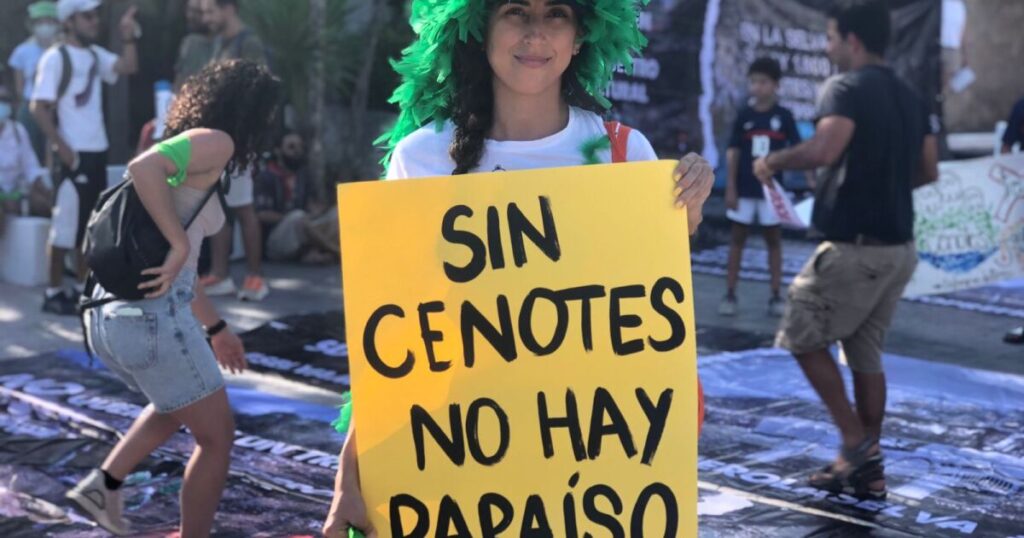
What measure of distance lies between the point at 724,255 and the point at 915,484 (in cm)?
636

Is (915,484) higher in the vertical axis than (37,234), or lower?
lower

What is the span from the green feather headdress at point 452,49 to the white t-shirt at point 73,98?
587 centimetres

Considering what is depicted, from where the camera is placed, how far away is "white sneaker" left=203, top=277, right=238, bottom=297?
28.5 ft

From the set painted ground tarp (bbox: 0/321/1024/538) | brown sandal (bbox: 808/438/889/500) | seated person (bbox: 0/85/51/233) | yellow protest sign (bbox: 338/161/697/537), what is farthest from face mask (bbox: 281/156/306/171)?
yellow protest sign (bbox: 338/161/697/537)

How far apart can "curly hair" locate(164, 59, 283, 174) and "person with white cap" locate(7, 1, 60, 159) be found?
22.0 ft

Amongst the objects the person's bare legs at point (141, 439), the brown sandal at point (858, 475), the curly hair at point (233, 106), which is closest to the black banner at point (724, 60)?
the brown sandal at point (858, 475)

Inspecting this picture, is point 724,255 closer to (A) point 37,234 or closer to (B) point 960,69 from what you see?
(B) point 960,69

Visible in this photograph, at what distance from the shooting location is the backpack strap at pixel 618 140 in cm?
271

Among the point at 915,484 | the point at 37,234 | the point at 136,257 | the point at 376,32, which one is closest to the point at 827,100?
the point at 915,484

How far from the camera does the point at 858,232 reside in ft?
16.5

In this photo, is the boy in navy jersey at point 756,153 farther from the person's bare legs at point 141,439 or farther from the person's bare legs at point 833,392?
the person's bare legs at point 141,439

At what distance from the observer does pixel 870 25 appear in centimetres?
513

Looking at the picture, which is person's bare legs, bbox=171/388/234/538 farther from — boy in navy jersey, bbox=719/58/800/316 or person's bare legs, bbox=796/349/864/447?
boy in navy jersey, bbox=719/58/800/316

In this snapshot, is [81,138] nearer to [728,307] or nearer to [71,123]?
[71,123]
